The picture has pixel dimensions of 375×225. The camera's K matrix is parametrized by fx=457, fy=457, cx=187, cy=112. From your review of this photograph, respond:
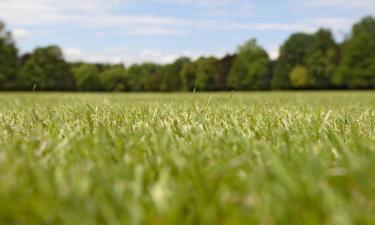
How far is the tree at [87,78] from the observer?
92812 mm

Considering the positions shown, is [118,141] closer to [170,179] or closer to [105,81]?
[170,179]

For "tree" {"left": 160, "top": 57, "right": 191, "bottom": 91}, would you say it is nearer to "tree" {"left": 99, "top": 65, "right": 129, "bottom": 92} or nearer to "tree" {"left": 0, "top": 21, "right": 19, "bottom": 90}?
"tree" {"left": 99, "top": 65, "right": 129, "bottom": 92}

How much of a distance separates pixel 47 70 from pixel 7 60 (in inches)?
549

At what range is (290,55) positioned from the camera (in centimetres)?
7294

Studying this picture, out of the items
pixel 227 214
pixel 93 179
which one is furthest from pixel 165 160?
pixel 227 214

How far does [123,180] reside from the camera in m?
1.17

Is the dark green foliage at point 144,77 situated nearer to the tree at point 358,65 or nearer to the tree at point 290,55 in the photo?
the tree at point 290,55

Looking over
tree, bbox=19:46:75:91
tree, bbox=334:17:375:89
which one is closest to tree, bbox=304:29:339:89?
tree, bbox=334:17:375:89

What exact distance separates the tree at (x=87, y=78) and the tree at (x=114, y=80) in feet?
3.91

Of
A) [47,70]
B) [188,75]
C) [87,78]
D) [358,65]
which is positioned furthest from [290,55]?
[87,78]

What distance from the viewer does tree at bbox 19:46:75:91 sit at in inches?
2849

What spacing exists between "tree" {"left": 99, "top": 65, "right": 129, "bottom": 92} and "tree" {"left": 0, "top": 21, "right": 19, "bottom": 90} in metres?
33.0

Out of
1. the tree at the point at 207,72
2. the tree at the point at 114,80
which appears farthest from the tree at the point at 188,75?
the tree at the point at 114,80

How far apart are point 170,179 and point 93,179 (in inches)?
8.3
